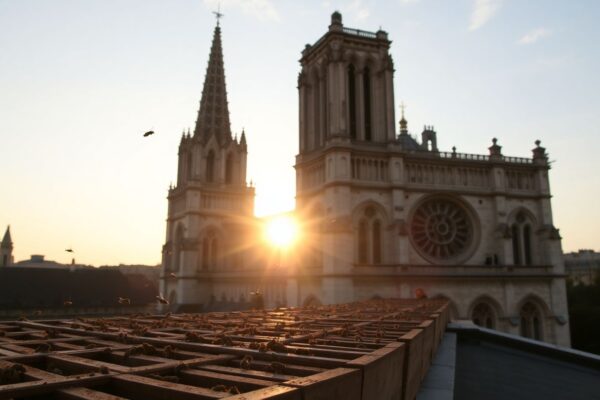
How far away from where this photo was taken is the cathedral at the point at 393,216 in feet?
115

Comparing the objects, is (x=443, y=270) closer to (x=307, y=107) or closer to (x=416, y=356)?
(x=307, y=107)

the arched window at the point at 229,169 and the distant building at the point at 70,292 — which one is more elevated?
the arched window at the point at 229,169

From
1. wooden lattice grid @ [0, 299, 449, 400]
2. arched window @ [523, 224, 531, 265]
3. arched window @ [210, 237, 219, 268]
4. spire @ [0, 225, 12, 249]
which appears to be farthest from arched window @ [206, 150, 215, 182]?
spire @ [0, 225, 12, 249]

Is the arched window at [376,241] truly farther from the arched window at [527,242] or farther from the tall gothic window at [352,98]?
the arched window at [527,242]

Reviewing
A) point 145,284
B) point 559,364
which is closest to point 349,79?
point 559,364

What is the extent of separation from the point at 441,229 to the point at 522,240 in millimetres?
7536

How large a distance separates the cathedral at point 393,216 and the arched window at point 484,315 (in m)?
0.08

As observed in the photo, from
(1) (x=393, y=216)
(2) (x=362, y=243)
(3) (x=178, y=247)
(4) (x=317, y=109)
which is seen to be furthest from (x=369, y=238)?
(3) (x=178, y=247)

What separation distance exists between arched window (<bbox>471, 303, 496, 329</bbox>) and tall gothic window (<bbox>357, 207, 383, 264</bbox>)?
28.8 feet

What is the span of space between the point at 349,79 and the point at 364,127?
4.42 m

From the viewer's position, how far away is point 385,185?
36.9 meters

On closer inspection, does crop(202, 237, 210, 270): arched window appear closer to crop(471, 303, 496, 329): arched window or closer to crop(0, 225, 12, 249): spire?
crop(471, 303, 496, 329): arched window

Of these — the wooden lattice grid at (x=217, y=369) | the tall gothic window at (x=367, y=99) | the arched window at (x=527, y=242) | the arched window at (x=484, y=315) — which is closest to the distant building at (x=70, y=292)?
the tall gothic window at (x=367, y=99)

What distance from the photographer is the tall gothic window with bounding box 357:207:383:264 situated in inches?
1427
